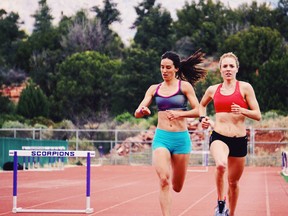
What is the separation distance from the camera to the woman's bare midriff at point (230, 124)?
9906mm

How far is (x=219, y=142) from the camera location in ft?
32.4

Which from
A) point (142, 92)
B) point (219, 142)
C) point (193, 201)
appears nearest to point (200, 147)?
point (142, 92)

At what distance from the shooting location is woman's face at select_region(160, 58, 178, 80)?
9.73 meters

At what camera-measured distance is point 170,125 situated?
9.56 metres

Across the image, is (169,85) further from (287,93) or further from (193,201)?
(287,93)

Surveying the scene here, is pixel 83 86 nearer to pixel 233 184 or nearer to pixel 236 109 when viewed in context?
pixel 233 184

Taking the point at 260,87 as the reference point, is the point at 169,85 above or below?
below

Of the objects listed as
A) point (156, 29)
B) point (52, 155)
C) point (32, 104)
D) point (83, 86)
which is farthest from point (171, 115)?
point (156, 29)

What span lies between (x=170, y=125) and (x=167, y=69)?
0.72 meters

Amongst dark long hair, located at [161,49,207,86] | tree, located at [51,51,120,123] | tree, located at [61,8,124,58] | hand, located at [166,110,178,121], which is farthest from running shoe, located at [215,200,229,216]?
tree, located at [61,8,124,58]

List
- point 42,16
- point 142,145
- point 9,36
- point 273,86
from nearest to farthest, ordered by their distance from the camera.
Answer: point 142,145 < point 273,86 < point 9,36 < point 42,16

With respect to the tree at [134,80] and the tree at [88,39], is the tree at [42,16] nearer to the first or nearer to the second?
the tree at [88,39]

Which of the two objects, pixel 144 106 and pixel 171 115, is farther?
pixel 144 106

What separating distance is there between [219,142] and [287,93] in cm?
5334
